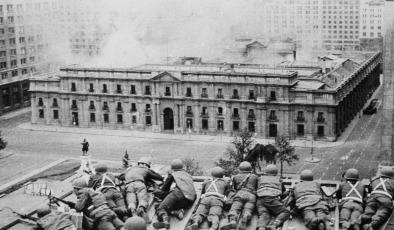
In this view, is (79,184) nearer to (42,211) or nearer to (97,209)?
(97,209)

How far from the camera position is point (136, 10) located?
6845 inches

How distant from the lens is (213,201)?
2320 cm

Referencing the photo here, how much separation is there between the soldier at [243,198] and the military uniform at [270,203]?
0.93ft

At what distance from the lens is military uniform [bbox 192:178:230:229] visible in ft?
72.2

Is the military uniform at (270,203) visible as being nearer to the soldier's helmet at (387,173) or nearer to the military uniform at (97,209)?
the soldier's helmet at (387,173)

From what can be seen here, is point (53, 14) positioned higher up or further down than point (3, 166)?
higher up

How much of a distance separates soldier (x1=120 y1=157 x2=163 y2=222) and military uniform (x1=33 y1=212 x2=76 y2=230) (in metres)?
2.49

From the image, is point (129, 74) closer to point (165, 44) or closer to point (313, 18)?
point (165, 44)

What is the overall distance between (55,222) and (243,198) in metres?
6.63

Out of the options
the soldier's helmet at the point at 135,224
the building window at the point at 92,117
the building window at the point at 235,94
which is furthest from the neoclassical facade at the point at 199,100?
the soldier's helmet at the point at 135,224

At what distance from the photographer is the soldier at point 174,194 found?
22531mm

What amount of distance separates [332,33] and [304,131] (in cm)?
7961

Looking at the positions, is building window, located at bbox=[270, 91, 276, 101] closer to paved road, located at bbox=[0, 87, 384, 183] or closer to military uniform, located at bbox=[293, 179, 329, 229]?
paved road, located at bbox=[0, 87, 384, 183]

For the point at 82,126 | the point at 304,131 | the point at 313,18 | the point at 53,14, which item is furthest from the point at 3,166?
the point at 313,18
